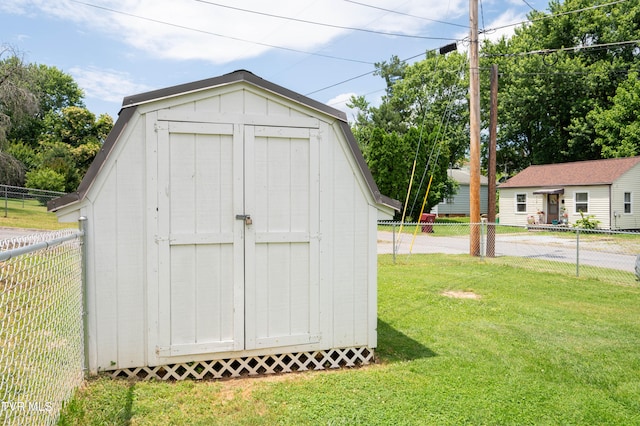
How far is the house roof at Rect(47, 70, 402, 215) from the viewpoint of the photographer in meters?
3.71

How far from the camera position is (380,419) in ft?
10.8

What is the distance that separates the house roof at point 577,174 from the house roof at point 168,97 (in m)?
23.6

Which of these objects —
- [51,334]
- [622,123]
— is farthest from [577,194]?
[51,334]

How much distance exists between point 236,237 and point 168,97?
52.6 inches

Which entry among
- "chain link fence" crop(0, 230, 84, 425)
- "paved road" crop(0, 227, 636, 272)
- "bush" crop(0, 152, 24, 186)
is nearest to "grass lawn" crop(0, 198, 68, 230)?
"bush" crop(0, 152, 24, 186)

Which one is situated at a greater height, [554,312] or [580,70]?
[580,70]

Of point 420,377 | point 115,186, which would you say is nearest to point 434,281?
point 420,377

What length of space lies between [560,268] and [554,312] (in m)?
5.27

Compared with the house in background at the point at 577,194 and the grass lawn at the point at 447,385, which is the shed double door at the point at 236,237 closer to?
the grass lawn at the point at 447,385

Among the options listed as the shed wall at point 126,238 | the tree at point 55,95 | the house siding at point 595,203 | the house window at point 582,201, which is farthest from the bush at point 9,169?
the house window at point 582,201

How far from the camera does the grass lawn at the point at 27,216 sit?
43.2 ft

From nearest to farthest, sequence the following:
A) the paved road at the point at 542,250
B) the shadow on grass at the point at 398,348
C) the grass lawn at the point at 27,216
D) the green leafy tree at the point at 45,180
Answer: the shadow on grass at the point at 398,348
the paved road at the point at 542,250
the grass lawn at the point at 27,216
the green leafy tree at the point at 45,180

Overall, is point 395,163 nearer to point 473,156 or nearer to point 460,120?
point 473,156

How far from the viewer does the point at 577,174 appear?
2548 cm
